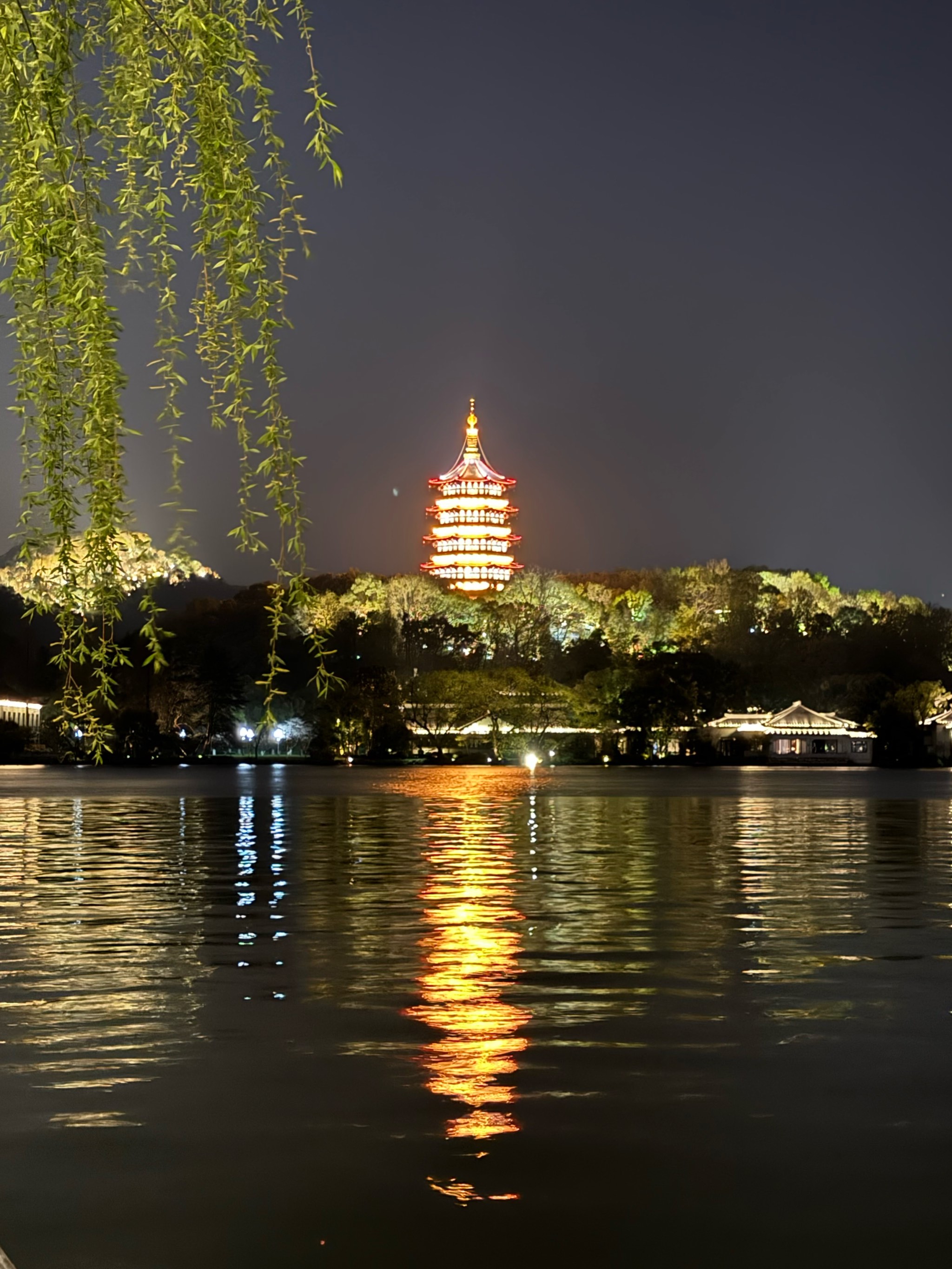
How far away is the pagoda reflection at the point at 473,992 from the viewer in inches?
331

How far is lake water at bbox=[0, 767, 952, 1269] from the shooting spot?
21.0ft

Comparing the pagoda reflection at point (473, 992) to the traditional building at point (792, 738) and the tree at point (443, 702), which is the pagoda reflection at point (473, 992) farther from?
the traditional building at point (792, 738)

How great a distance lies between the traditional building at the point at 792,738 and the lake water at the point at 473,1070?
8180cm

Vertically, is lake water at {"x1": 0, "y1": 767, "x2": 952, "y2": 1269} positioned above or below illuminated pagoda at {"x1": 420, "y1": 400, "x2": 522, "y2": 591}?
below

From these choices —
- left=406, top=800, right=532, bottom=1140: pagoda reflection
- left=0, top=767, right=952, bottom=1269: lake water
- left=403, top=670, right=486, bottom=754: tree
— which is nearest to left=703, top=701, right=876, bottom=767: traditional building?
left=403, top=670, right=486, bottom=754: tree

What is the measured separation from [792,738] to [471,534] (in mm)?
65154

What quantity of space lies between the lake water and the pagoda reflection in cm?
4

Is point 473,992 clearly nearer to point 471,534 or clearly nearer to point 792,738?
point 792,738

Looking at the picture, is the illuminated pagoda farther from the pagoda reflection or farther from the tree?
the pagoda reflection

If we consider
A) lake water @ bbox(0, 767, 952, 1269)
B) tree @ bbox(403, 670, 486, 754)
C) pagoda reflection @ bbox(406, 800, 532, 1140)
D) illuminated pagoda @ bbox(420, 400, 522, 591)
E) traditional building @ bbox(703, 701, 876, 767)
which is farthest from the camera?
illuminated pagoda @ bbox(420, 400, 522, 591)

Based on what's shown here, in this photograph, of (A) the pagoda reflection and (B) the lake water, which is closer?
(B) the lake water

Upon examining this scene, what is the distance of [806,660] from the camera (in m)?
114

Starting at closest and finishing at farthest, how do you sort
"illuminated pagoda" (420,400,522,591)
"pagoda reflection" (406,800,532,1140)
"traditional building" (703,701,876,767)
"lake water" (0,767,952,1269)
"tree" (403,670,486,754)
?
"lake water" (0,767,952,1269), "pagoda reflection" (406,800,532,1140), "tree" (403,670,486,754), "traditional building" (703,701,876,767), "illuminated pagoda" (420,400,522,591)

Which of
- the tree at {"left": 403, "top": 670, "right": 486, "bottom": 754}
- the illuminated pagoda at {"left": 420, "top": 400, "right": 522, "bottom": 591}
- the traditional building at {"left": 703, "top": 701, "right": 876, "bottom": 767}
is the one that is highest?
the illuminated pagoda at {"left": 420, "top": 400, "right": 522, "bottom": 591}
